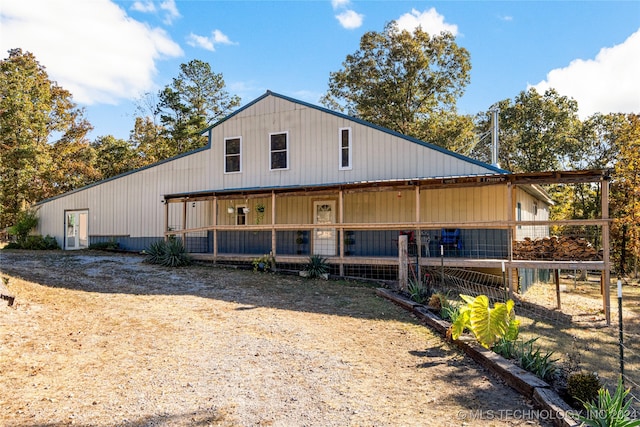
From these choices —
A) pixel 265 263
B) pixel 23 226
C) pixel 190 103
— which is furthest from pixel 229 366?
pixel 190 103

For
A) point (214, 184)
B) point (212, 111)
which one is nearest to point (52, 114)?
point (212, 111)

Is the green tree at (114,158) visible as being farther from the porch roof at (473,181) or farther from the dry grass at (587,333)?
the dry grass at (587,333)

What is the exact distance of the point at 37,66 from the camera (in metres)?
27.8

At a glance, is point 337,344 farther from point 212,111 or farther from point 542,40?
point 212,111

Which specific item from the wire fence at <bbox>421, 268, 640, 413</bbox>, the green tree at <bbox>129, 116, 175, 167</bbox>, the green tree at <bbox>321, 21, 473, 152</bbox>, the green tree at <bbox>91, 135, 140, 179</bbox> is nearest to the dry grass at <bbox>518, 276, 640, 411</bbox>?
the wire fence at <bbox>421, 268, 640, 413</bbox>

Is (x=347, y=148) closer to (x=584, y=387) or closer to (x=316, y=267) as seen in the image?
(x=316, y=267)

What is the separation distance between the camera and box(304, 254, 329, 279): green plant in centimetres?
1192

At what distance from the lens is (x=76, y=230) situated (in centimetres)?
1930

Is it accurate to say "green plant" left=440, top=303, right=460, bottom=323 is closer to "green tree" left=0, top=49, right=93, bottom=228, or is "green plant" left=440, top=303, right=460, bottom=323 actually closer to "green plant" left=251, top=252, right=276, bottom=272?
"green plant" left=251, top=252, right=276, bottom=272

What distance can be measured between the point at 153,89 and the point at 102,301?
28787 mm

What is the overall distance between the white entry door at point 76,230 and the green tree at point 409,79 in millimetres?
17845

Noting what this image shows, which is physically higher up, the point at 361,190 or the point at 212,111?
the point at 212,111

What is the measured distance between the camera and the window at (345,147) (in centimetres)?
1427

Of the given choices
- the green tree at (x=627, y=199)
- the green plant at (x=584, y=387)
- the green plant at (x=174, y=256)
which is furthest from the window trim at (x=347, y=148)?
the green tree at (x=627, y=199)
